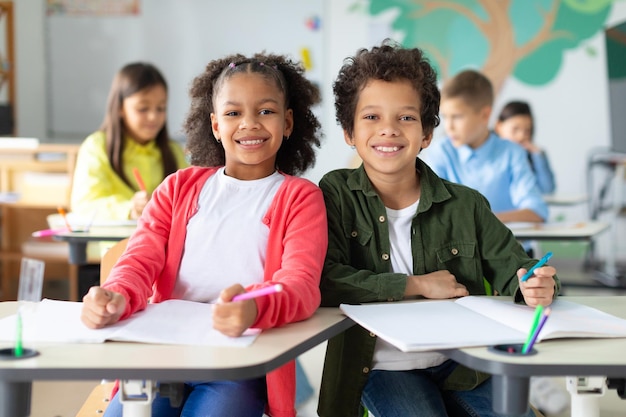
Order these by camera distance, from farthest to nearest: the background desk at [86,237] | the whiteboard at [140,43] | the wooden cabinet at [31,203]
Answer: the whiteboard at [140,43] → the wooden cabinet at [31,203] → the background desk at [86,237]

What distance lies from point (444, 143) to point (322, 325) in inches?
82.3

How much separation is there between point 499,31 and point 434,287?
16.2 feet

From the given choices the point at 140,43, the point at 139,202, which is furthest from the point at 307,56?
the point at 139,202

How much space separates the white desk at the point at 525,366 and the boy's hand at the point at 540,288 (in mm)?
271

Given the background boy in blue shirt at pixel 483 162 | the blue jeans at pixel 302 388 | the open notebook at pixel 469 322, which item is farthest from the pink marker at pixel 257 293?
the background boy in blue shirt at pixel 483 162

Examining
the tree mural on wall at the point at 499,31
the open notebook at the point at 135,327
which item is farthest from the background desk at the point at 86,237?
the tree mural on wall at the point at 499,31

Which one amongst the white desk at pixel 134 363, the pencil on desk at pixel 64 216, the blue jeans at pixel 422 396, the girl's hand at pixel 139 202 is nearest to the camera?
the white desk at pixel 134 363

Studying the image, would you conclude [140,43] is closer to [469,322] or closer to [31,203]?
[31,203]

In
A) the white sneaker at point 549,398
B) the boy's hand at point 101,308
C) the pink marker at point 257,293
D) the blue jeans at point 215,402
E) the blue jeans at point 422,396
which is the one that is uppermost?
the pink marker at point 257,293

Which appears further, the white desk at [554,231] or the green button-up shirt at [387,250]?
the white desk at [554,231]

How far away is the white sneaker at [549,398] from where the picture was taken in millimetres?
2842

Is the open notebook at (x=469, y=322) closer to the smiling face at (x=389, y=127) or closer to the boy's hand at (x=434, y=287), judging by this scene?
the boy's hand at (x=434, y=287)

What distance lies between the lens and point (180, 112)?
601 cm

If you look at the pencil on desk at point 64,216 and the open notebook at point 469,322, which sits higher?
the pencil on desk at point 64,216
